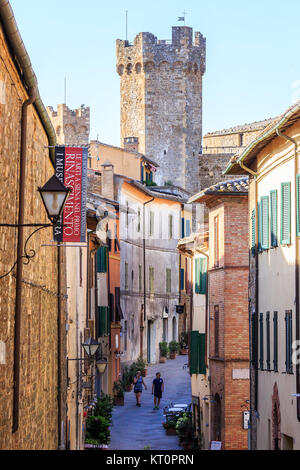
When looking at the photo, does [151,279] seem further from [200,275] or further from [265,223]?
[265,223]

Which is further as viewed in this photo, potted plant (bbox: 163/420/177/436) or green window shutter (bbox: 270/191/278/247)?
potted plant (bbox: 163/420/177/436)

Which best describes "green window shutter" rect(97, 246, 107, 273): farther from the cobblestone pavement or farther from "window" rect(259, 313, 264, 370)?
"window" rect(259, 313, 264, 370)

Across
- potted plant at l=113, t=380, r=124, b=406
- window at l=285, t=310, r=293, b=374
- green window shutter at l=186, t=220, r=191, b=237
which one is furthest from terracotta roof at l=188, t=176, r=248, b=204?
green window shutter at l=186, t=220, r=191, b=237

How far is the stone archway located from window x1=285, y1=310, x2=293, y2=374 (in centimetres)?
127

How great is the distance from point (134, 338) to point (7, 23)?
40275mm

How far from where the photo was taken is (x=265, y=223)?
20828 millimetres

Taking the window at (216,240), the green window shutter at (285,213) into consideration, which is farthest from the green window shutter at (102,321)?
the green window shutter at (285,213)

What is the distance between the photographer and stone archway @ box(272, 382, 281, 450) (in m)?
19.3

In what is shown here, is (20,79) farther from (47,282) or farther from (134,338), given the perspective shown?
(134,338)

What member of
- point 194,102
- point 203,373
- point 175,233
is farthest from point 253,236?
point 194,102

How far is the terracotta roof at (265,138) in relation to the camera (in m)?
16.6

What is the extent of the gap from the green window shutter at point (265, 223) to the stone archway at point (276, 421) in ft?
9.78

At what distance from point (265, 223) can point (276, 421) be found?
4.06 metres

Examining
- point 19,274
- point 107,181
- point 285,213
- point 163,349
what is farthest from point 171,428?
point 163,349
